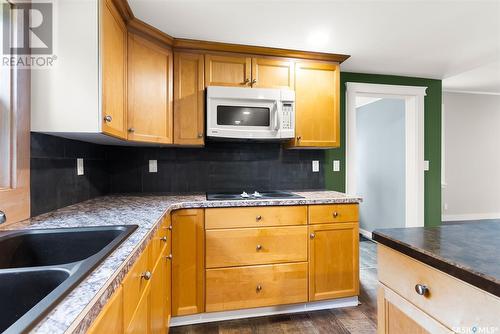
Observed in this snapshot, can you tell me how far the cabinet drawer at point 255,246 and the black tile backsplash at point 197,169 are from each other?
66 cm

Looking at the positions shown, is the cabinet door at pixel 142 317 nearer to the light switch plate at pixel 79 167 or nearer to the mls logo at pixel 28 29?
the light switch plate at pixel 79 167

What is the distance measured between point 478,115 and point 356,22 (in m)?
4.60

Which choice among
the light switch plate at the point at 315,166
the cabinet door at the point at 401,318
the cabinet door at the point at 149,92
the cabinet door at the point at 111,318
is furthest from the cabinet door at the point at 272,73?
the cabinet door at the point at 111,318

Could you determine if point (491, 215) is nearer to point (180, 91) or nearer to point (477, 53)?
point (477, 53)

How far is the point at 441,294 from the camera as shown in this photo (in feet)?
2.50

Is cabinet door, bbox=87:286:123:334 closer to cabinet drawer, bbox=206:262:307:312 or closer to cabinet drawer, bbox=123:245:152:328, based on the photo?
cabinet drawer, bbox=123:245:152:328

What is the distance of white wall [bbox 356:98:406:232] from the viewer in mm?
3441

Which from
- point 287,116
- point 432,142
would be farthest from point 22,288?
point 432,142

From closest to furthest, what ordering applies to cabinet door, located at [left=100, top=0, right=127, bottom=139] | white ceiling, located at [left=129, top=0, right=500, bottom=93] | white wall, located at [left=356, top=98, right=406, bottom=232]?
1. cabinet door, located at [left=100, top=0, right=127, bottom=139]
2. white ceiling, located at [left=129, top=0, right=500, bottom=93]
3. white wall, located at [left=356, top=98, right=406, bottom=232]

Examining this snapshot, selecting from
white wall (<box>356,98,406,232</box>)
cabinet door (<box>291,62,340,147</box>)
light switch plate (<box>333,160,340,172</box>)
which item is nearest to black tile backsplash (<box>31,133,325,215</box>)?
light switch plate (<box>333,160,340,172</box>)

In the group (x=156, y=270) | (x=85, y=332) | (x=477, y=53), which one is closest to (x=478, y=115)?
(x=477, y=53)

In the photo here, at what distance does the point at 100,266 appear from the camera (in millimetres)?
707

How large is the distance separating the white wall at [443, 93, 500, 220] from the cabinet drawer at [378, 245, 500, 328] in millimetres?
4744
